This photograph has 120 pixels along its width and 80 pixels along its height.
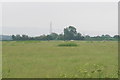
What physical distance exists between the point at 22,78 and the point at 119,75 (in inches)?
82.4

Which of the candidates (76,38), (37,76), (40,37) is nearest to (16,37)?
(40,37)

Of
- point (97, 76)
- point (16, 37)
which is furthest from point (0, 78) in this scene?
point (16, 37)

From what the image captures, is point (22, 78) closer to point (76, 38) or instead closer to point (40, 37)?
point (40, 37)

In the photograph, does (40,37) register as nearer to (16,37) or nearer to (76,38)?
(16,37)

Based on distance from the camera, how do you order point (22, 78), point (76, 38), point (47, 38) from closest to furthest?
point (22, 78), point (47, 38), point (76, 38)

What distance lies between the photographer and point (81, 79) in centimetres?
363

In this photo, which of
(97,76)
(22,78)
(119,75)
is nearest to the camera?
(119,75)

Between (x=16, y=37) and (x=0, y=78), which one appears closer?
(x=0, y=78)

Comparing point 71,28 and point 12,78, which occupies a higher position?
point 71,28

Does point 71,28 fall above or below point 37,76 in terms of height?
above

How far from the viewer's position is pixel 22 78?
4.55 meters

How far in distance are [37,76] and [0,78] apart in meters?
1.09

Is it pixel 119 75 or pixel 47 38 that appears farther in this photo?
pixel 47 38

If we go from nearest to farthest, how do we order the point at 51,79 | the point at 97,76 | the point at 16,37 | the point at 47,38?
the point at 97,76, the point at 51,79, the point at 16,37, the point at 47,38
